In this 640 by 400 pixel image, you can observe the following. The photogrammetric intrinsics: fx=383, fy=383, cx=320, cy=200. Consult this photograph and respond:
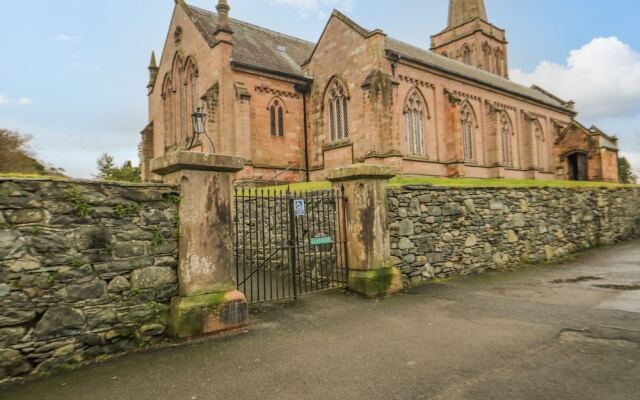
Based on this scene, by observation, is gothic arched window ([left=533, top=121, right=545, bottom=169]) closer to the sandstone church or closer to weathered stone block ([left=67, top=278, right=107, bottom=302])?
the sandstone church

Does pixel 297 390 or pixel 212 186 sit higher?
pixel 212 186

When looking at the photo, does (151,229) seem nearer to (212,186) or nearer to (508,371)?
(212,186)

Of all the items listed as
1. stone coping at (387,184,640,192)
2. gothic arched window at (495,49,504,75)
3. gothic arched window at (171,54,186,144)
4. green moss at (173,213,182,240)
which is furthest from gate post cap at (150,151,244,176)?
gothic arched window at (495,49,504,75)

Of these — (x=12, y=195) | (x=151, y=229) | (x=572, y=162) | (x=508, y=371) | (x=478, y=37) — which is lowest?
(x=508, y=371)

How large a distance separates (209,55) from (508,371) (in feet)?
71.7

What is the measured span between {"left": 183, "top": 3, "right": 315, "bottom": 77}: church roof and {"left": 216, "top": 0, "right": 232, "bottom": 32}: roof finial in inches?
41.9

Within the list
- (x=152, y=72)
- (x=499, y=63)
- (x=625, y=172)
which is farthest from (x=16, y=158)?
(x=625, y=172)

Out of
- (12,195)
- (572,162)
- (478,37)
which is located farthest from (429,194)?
(478,37)

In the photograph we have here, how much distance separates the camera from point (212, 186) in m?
5.58

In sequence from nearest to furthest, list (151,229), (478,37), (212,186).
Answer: (151,229) → (212,186) → (478,37)

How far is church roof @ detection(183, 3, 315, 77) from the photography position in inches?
874

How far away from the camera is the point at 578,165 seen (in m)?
32.5

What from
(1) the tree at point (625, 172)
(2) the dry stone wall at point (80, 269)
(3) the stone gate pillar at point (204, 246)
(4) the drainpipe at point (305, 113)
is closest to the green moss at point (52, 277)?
(2) the dry stone wall at point (80, 269)

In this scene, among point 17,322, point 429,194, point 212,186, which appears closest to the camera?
point 17,322
